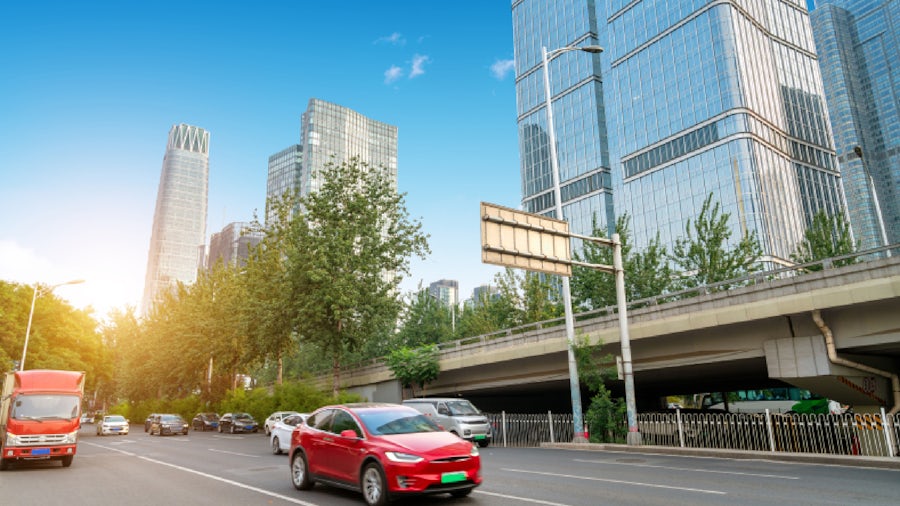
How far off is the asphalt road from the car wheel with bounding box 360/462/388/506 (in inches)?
23.7

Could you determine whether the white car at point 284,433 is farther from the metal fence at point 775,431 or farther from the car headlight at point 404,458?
→ the car headlight at point 404,458

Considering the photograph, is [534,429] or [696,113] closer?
[534,429]

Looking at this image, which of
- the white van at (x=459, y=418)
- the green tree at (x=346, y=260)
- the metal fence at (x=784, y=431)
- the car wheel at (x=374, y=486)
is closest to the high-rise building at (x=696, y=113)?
the green tree at (x=346, y=260)

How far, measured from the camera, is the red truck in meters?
16.4

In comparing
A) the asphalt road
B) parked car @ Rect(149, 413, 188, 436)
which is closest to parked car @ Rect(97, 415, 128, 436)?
parked car @ Rect(149, 413, 188, 436)

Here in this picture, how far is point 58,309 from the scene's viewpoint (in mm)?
52250

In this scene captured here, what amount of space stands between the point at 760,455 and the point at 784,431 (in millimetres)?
3464

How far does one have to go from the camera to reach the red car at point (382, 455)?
27.7ft

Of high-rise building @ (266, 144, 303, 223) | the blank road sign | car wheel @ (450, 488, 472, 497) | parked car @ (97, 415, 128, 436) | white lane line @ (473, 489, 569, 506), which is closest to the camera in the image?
white lane line @ (473, 489, 569, 506)

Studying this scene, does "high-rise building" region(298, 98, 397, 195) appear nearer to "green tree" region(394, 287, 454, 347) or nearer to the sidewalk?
"green tree" region(394, 287, 454, 347)

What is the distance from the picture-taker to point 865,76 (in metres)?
162

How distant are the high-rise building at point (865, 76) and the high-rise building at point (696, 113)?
6761 centimetres

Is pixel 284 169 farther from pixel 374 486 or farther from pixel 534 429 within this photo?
pixel 374 486

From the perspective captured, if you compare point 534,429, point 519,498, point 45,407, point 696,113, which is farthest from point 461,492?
point 696,113
